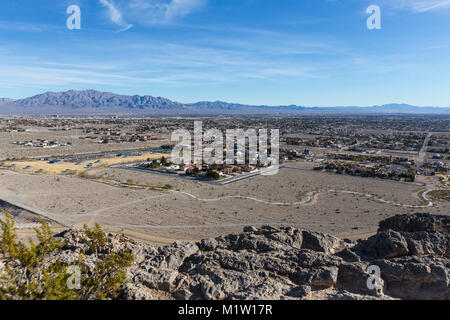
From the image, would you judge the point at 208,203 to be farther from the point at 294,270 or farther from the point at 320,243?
the point at 294,270

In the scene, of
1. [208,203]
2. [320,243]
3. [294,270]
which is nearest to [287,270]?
[294,270]

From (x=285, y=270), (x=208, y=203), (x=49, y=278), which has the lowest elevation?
(x=208, y=203)

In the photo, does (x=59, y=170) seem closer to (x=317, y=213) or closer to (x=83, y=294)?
(x=317, y=213)

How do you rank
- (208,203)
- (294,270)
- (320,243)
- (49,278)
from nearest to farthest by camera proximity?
(49,278)
(294,270)
(320,243)
(208,203)

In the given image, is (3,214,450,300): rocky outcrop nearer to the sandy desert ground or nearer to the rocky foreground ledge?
the rocky foreground ledge

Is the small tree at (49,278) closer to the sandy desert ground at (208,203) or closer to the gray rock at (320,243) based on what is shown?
the gray rock at (320,243)

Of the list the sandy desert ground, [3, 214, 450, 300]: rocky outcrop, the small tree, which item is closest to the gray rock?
[3, 214, 450, 300]: rocky outcrop
